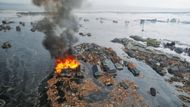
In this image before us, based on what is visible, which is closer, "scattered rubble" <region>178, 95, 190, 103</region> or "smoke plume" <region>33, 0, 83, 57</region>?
"scattered rubble" <region>178, 95, 190, 103</region>

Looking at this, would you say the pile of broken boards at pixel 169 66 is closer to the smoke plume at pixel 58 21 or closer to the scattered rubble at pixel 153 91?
the scattered rubble at pixel 153 91

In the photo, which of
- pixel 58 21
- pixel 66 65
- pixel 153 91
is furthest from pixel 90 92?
pixel 58 21

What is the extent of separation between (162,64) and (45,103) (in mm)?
55183

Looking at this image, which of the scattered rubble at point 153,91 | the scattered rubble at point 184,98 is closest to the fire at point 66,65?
the scattered rubble at point 153,91

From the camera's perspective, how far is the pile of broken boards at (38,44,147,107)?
170ft

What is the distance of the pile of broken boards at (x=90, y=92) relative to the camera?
51.9 metres

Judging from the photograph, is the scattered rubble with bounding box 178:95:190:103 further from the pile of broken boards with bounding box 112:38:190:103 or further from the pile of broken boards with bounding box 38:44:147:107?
the pile of broken boards with bounding box 38:44:147:107

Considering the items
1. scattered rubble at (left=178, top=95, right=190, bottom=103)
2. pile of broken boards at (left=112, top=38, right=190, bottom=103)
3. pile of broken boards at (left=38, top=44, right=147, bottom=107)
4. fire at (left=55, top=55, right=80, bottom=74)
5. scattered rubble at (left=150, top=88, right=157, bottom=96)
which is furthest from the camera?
pile of broken boards at (left=112, top=38, right=190, bottom=103)

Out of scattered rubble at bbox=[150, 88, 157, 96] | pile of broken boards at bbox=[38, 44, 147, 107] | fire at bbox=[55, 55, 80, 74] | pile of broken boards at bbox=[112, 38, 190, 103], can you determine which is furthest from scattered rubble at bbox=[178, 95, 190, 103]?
fire at bbox=[55, 55, 80, 74]

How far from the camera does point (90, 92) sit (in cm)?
5725

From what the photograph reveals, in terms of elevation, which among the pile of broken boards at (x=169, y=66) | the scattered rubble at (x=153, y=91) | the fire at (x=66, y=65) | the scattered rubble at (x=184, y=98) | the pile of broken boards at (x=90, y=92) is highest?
the fire at (x=66, y=65)

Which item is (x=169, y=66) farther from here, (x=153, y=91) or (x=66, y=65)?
(x=66, y=65)

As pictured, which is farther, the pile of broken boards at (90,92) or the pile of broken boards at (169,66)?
the pile of broken boards at (169,66)

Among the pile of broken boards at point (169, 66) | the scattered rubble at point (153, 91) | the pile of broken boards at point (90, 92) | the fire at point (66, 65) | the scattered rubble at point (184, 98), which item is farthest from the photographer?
the pile of broken boards at point (169, 66)
